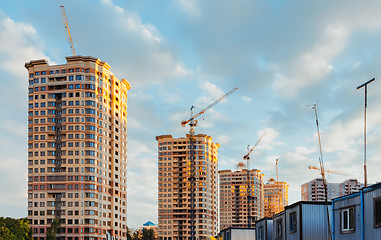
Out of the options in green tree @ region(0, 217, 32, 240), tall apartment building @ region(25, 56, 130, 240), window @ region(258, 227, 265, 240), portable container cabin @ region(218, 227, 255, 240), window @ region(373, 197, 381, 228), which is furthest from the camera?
tall apartment building @ region(25, 56, 130, 240)

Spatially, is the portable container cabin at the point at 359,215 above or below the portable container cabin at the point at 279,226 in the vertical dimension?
above

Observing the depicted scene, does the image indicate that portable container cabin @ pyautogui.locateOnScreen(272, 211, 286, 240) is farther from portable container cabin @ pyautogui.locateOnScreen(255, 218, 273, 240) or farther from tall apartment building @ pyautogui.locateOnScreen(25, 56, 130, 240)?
tall apartment building @ pyautogui.locateOnScreen(25, 56, 130, 240)

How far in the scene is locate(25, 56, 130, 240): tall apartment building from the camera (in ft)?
521

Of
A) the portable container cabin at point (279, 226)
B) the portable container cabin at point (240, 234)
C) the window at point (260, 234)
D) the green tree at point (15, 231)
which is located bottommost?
the green tree at point (15, 231)

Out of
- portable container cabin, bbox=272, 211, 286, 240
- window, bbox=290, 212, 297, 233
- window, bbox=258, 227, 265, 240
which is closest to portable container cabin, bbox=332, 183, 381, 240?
window, bbox=290, 212, 297, 233

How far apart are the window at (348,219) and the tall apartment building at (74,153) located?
133 meters

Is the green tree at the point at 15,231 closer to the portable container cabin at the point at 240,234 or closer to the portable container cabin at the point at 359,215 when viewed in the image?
the portable container cabin at the point at 240,234

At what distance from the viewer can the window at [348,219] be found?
107 ft

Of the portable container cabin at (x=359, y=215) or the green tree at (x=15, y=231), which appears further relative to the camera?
the green tree at (x=15, y=231)

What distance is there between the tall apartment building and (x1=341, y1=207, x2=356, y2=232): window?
133m

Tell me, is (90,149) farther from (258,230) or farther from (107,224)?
(258,230)

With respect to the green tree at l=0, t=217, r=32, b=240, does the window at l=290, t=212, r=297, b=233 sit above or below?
above

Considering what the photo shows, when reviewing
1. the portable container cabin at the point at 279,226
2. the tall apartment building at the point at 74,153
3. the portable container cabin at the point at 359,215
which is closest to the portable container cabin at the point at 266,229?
the portable container cabin at the point at 279,226

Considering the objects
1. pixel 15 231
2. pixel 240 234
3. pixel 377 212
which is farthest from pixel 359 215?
pixel 15 231
